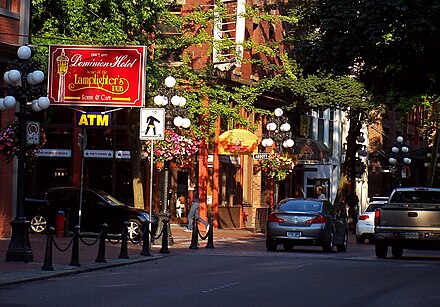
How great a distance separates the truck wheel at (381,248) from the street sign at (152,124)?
264 inches

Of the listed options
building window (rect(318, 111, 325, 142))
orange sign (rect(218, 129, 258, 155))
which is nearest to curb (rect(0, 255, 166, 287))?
orange sign (rect(218, 129, 258, 155))

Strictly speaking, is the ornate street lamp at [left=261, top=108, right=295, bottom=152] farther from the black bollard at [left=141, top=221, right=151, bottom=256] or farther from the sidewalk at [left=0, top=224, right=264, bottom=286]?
the black bollard at [left=141, top=221, right=151, bottom=256]

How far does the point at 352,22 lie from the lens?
23.2 metres

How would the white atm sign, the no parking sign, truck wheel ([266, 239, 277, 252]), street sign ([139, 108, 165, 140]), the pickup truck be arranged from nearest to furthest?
the no parking sign → the pickup truck → street sign ([139, 108, 165, 140]) → truck wheel ([266, 239, 277, 252]) → the white atm sign

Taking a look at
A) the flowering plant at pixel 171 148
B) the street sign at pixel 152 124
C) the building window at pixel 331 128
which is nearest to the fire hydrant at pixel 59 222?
the flowering plant at pixel 171 148

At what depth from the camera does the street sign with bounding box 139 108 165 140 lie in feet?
92.2

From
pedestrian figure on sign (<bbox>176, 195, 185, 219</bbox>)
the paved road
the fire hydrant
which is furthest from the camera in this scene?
pedestrian figure on sign (<bbox>176, 195, 185, 219</bbox>)

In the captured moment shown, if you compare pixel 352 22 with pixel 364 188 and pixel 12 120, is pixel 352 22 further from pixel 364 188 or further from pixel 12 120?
pixel 364 188

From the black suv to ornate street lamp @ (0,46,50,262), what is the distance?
969 centimetres

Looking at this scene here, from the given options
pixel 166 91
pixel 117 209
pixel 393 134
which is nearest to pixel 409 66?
pixel 166 91

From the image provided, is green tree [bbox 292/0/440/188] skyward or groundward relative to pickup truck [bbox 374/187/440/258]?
skyward

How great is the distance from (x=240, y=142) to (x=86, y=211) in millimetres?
11293

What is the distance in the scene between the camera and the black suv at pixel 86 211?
31859mm

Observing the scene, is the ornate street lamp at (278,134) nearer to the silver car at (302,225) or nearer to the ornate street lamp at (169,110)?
the ornate street lamp at (169,110)
